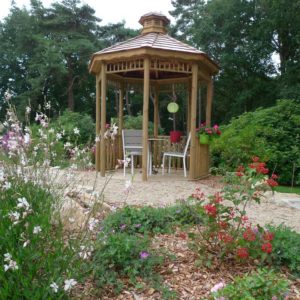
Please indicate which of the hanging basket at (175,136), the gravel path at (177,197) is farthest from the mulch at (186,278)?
the hanging basket at (175,136)

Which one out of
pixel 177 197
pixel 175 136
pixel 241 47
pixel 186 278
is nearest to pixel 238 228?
pixel 186 278

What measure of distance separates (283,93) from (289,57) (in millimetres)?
4257

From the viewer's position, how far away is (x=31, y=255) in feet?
5.69

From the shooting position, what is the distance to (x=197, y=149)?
666 cm

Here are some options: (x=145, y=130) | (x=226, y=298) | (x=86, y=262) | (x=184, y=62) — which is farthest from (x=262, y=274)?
(x=184, y=62)

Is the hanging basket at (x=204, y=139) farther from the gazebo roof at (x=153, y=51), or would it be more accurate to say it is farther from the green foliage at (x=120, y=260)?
the green foliage at (x=120, y=260)

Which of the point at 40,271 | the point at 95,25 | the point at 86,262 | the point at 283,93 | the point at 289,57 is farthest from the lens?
the point at 95,25

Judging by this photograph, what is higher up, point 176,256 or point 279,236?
point 279,236

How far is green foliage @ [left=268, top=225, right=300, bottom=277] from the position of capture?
7.64ft

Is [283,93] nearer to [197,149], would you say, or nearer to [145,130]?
[197,149]

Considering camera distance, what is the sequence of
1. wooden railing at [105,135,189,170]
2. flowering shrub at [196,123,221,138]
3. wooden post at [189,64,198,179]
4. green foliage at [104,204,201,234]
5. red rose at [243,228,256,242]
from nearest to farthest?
red rose at [243,228,256,242], green foliage at [104,204,201,234], wooden post at [189,64,198,179], flowering shrub at [196,123,221,138], wooden railing at [105,135,189,170]

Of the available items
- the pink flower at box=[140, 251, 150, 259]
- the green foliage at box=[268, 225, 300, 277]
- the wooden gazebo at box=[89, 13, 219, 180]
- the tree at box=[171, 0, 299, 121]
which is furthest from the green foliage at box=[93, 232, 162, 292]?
the tree at box=[171, 0, 299, 121]

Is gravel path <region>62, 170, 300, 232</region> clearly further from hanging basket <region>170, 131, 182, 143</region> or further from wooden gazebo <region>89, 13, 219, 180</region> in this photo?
hanging basket <region>170, 131, 182, 143</region>

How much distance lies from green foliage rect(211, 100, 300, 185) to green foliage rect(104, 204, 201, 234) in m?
4.71
